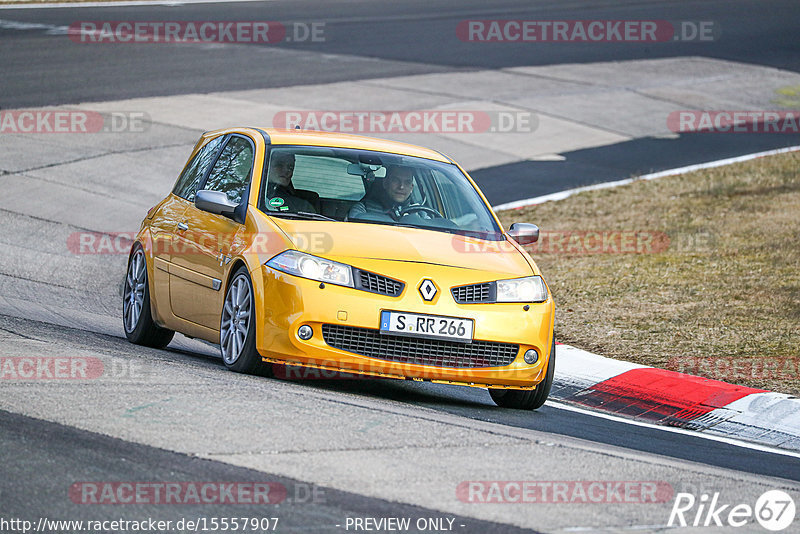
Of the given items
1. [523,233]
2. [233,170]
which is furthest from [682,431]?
[233,170]

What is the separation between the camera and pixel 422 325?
24.3ft

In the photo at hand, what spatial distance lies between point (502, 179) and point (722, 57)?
1528cm

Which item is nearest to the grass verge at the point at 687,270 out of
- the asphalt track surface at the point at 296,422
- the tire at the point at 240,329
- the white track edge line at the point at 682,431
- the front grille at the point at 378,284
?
the white track edge line at the point at 682,431

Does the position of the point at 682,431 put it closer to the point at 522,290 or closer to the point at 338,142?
the point at 522,290

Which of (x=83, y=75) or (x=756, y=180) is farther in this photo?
(x=83, y=75)

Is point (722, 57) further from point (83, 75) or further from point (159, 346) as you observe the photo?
point (159, 346)

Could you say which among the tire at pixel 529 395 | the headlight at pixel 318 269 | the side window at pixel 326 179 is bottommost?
the tire at pixel 529 395

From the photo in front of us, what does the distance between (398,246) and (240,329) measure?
110 centimetres

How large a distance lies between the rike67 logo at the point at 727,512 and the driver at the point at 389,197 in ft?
10.7

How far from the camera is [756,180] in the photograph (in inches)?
771

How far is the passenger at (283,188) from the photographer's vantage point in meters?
8.25

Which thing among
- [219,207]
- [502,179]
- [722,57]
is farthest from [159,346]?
[722,57]

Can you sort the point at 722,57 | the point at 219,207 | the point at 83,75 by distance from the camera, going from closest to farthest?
the point at 219,207, the point at 83,75, the point at 722,57

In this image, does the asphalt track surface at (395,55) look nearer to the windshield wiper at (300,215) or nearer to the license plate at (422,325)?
the windshield wiper at (300,215)
